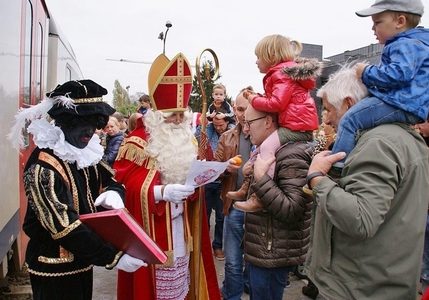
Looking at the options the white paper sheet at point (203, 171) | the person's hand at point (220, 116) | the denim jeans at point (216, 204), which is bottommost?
the denim jeans at point (216, 204)

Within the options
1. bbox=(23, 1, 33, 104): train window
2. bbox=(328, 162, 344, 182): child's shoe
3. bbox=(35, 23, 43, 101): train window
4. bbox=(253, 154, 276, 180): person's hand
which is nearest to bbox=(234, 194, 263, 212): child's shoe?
bbox=(253, 154, 276, 180): person's hand

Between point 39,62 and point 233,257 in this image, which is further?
point 39,62

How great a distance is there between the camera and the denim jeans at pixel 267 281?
264 cm

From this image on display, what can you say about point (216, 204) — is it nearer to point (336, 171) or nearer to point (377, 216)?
point (336, 171)

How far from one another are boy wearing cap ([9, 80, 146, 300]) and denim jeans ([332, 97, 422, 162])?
1.21 m

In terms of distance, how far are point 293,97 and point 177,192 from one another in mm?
978

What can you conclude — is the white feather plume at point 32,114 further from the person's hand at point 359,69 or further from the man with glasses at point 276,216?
the person's hand at point 359,69

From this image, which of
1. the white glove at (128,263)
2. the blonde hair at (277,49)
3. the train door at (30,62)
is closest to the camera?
the white glove at (128,263)

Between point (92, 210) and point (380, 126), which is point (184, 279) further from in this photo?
point (380, 126)

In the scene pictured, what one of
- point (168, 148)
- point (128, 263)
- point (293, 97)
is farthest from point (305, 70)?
point (128, 263)

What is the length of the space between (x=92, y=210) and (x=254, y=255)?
101 centimetres

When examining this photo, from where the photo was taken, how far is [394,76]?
1.87m

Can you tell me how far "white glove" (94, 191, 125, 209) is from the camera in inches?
89.3

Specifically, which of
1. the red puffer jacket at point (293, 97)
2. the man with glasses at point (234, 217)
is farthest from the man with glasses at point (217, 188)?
the red puffer jacket at point (293, 97)
